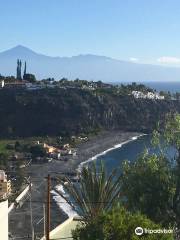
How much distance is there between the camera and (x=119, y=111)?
99.2m

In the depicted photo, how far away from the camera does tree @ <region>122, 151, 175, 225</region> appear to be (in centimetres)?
1683

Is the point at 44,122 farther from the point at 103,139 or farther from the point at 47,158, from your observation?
the point at 47,158

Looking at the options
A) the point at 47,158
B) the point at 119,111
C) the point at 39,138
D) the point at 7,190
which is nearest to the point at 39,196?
the point at 7,190

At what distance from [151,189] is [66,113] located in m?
76.3

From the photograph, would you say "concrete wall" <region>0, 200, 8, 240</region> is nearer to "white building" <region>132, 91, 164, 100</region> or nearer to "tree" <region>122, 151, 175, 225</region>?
"tree" <region>122, 151, 175, 225</region>

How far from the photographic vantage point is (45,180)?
59406 mm

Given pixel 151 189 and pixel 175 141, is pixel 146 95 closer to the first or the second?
pixel 175 141

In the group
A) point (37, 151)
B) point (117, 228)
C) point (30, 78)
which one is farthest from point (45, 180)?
point (30, 78)

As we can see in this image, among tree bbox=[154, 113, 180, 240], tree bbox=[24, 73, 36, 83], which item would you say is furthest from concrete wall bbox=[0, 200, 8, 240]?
tree bbox=[24, 73, 36, 83]

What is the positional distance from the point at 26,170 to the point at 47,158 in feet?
27.5

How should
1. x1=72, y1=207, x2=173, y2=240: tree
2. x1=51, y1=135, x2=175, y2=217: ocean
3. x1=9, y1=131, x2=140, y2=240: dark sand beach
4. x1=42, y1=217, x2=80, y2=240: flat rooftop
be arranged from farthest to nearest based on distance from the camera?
1. x1=51, y1=135, x2=175, y2=217: ocean
2. x1=9, y1=131, x2=140, y2=240: dark sand beach
3. x1=42, y1=217, x2=80, y2=240: flat rooftop
4. x1=72, y1=207, x2=173, y2=240: tree

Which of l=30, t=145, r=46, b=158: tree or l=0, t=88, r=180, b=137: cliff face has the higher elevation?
l=0, t=88, r=180, b=137: cliff face

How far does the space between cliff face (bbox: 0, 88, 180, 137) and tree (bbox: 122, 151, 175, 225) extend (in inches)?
2770

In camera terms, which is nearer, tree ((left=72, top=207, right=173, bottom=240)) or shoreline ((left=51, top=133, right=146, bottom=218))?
tree ((left=72, top=207, right=173, bottom=240))
